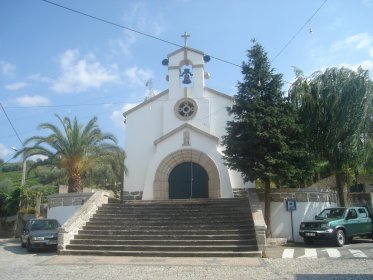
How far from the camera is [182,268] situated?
9.80 meters

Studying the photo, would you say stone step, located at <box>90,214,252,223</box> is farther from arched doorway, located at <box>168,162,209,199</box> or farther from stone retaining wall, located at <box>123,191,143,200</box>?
arched doorway, located at <box>168,162,209,199</box>

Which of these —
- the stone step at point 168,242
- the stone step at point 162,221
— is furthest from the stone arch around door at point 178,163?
the stone step at point 168,242

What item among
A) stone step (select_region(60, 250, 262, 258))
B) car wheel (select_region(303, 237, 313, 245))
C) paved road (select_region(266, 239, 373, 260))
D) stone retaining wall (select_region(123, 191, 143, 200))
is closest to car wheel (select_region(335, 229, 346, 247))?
paved road (select_region(266, 239, 373, 260))

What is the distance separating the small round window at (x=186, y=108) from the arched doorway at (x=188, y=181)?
8.71ft

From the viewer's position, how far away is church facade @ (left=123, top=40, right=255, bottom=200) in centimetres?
1931

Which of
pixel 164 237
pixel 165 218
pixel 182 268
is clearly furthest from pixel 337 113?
pixel 182 268

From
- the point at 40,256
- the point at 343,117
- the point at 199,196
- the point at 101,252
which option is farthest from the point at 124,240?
the point at 343,117

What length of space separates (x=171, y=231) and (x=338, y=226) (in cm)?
593

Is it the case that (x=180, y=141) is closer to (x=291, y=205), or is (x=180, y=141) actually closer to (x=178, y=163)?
(x=178, y=163)

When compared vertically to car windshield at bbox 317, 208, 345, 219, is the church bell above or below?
above

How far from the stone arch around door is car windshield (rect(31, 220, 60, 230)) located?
5.16 metres

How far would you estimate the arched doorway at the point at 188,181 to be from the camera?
19781 millimetres

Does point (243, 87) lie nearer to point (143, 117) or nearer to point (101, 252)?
point (143, 117)

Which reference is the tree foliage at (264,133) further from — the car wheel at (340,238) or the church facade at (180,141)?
the church facade at (180,141)
